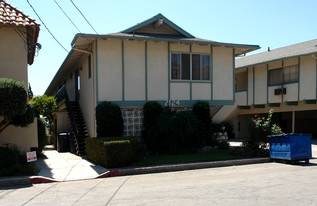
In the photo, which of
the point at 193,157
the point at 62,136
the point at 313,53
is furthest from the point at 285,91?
the point at 62,136

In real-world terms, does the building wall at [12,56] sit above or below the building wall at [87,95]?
above

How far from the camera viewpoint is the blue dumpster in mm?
11414

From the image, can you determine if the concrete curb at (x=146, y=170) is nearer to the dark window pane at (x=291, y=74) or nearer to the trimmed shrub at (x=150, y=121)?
the trimmed shrub at (x=150, y=121)

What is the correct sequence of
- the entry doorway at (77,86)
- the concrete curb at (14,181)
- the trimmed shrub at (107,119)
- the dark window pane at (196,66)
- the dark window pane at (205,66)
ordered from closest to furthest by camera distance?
the concrete curb at (14,181)
the trimmed shrub at (107,119)
the dark window pane at (196,66)
the dark window pane at (205,66)
the entry doorway at (77,86)

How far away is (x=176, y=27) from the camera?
15336mm

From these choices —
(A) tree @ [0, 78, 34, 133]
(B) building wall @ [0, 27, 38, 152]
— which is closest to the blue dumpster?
(A) tree @ [0, 78, 34, 133]

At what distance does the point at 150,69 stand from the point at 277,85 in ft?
36.3

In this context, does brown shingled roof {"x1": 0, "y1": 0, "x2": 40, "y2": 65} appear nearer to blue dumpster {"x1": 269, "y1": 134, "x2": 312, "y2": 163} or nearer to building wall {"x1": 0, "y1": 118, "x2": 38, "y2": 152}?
building wall {"x1": 0, "y1": 118, "x2": 38, "y2": 152}

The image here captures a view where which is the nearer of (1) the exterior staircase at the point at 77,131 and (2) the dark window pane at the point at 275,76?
(1) the exterior staircase at the point at 77,131

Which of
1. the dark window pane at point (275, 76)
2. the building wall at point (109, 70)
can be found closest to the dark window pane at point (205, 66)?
the building wall at point (109, 70)

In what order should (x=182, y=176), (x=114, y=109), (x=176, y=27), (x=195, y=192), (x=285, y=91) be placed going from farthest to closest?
(x=285, y=91)
(x=176, y=27)
(x=114, y=109)
(x=182, y=176)
(x=195, y=192)

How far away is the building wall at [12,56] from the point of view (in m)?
11.6

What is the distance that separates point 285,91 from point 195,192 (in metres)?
15.5

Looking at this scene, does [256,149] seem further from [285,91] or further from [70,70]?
[70,70]
